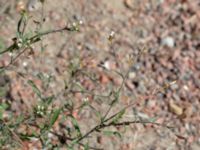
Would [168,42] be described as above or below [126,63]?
above

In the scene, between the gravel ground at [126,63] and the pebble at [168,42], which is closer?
the gravel ground at [126,63]

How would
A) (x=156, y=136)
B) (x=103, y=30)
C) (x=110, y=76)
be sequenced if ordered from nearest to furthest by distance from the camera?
(x=156, y=136), (x=110, y=76), (x=103, y=30)

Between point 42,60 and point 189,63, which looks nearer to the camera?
point 42,60

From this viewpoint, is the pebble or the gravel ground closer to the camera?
the gravel ground

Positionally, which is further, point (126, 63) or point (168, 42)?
point (168, 42)

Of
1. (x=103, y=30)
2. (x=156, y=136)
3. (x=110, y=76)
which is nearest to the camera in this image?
(x=156, y=136)

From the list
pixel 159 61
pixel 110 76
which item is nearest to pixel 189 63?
pixel 159 61

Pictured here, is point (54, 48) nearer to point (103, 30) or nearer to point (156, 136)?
point (103, 30)

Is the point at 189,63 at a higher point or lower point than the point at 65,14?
lower
